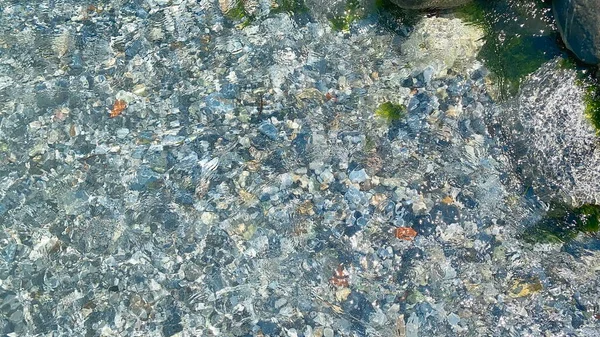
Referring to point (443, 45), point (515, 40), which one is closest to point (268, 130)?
point (443, 45)

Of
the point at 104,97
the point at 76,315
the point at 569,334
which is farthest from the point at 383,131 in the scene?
the point at 76,315

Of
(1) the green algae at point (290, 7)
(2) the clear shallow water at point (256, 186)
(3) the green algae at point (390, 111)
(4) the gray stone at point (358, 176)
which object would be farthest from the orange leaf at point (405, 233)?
(1) the green algae at point (290, 7)

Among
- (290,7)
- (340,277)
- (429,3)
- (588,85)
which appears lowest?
(340,277)

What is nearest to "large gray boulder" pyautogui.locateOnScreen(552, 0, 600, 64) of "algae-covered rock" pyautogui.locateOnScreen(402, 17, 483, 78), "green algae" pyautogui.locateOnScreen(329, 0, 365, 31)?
"algae-covered rock" pyautogui.locateOnScreen(402, 17, 483, 78)

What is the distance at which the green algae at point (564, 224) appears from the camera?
14.7 ft

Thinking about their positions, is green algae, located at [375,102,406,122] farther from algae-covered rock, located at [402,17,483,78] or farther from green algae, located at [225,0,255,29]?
green algae, located at [225,0,255,29]

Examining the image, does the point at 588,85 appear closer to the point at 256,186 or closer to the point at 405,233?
the point at 405,233

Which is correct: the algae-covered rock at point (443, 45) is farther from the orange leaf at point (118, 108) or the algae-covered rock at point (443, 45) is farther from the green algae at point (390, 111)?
the orange leaf at point (118, 108)

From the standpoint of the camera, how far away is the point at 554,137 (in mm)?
4742

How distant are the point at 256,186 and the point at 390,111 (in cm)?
128

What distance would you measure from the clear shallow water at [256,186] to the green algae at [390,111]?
0.04m

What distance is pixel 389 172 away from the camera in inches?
187

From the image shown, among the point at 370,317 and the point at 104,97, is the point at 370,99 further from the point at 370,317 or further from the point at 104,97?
the point at 104,97

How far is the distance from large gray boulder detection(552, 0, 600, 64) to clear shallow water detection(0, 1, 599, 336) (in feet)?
2.32
